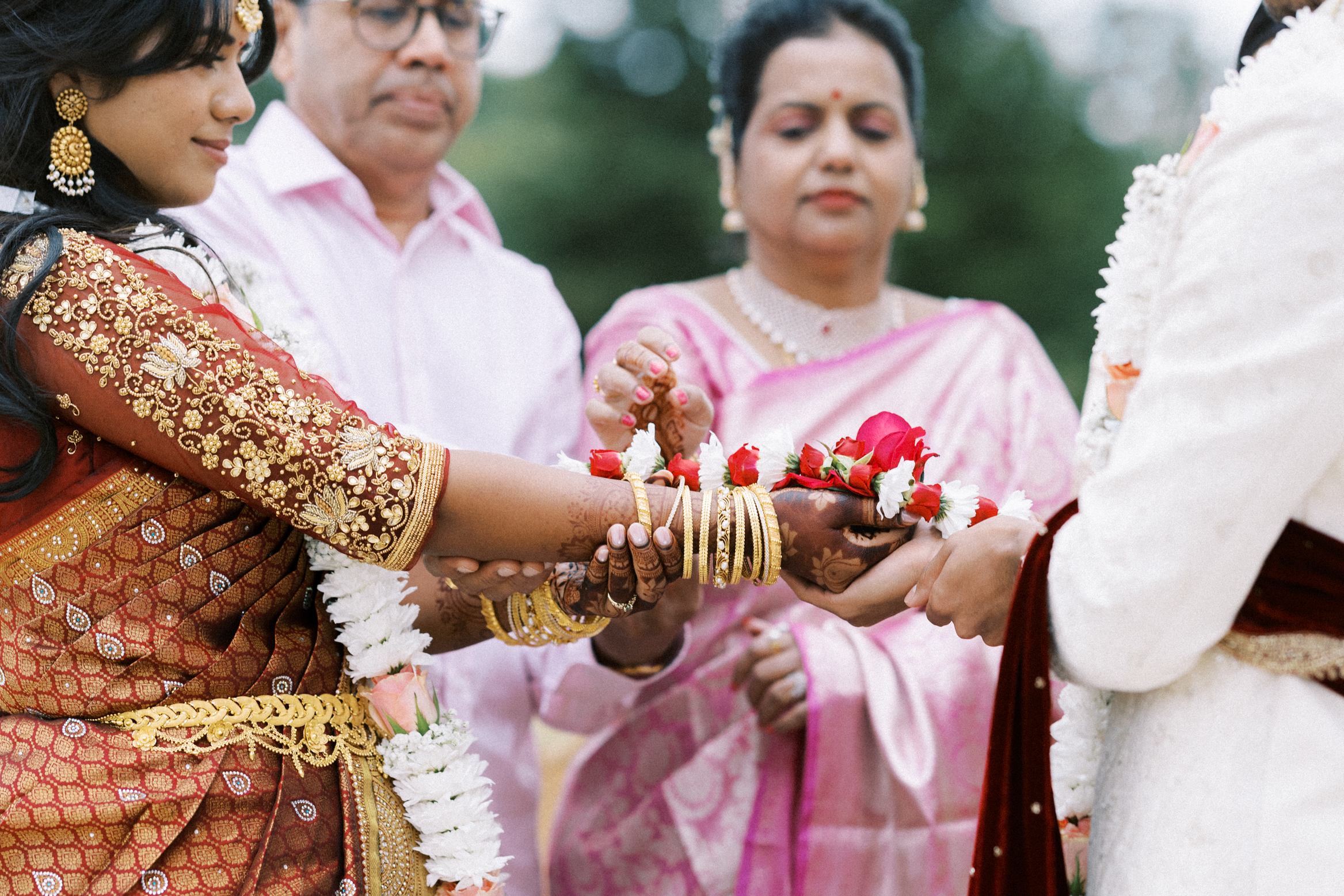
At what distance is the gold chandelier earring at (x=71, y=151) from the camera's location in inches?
74.2

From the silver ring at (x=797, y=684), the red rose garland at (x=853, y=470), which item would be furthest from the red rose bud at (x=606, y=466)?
the silver ring at (x=797, y=684)

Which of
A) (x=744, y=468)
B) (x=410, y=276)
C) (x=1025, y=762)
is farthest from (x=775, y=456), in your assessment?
(x=410, y=276)

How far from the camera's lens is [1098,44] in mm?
8141

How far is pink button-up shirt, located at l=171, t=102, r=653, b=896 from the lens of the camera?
3.00 m

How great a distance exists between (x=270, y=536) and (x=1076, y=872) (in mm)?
1371

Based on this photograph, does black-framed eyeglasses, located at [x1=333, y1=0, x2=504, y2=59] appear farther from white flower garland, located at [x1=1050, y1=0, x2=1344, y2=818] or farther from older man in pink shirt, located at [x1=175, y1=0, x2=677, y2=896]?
white flower garland, located at [x1=1050, y1=0, x2=1344, y2=818]

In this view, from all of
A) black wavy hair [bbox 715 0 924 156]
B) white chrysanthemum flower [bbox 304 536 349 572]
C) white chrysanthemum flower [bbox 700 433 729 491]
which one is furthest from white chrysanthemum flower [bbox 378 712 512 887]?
black wavy hair [bbox 715 0 924 156]

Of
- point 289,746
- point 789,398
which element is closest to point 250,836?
point 289,746

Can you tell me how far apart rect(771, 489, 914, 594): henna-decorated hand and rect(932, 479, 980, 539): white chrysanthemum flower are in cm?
7

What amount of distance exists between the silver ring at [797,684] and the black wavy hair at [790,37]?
57.4 inches

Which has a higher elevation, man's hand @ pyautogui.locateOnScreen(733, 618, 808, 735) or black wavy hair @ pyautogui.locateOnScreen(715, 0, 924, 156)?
black wavy hair @ pyautogui.locateOnScreen(715, 0, 924, 156)

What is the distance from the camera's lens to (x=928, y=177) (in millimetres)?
8328

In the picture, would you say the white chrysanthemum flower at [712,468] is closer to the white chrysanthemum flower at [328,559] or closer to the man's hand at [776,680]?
the white chrysanthemum flower at [328,559]

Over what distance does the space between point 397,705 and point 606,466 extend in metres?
0.52
